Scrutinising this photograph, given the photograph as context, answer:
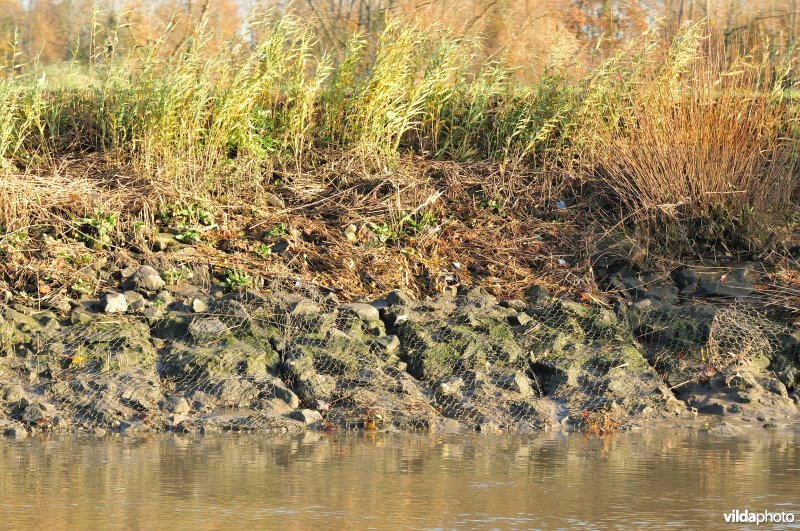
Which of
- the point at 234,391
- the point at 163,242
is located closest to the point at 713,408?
the point at 234,391

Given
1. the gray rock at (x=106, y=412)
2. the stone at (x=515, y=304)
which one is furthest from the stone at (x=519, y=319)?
the gray rock at (x=106, y=412)

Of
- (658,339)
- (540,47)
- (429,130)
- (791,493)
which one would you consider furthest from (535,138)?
(791,493)

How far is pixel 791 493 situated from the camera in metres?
4.78

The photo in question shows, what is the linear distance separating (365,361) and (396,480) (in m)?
2.21

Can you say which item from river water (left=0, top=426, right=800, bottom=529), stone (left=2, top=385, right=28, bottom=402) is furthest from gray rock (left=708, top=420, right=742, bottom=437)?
stone (left=2, top=385, right=28, bottom=402)

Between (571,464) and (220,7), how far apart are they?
9.89m

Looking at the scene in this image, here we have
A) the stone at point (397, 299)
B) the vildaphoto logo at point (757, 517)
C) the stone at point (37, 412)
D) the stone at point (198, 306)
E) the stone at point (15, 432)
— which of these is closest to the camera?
the vildaphoto logo at point (757, 517)

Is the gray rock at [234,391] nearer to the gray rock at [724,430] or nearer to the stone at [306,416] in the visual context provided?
the stone at [306,416]

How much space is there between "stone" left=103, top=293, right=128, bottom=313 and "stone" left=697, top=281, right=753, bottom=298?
429 cm

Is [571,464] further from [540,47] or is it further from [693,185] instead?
[540,47]

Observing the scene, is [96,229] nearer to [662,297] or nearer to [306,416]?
[306,416]

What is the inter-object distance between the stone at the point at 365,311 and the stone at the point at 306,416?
1209 millimetres

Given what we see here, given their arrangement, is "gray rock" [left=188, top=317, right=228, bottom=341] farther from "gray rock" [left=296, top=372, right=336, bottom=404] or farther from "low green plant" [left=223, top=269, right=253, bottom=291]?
"gray rock" [left=296, top=372, right=336, bottom=404]

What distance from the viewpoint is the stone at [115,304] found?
7492 millimetres
